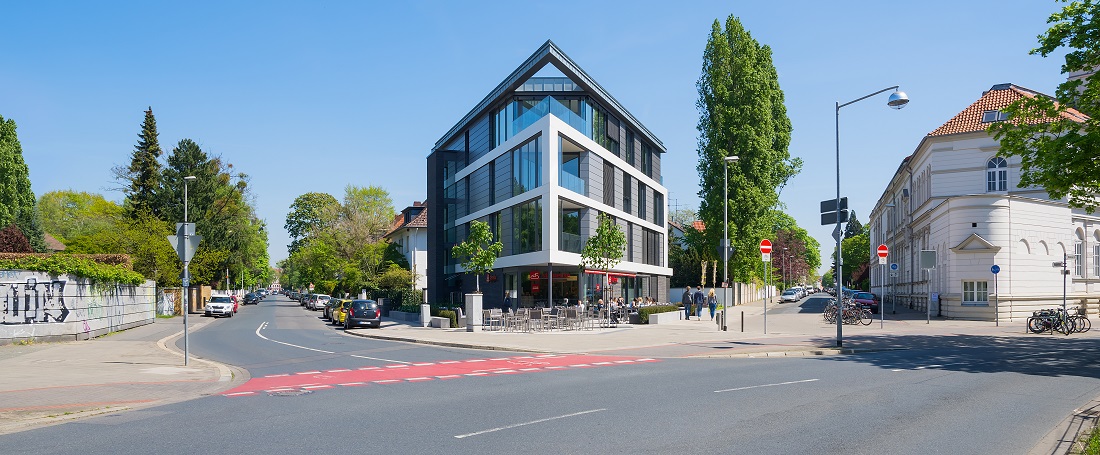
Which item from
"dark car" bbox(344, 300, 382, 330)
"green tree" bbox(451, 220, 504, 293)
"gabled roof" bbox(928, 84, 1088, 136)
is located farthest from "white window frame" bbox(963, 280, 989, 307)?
"dark car" bbox(344, 300, 382, 330)

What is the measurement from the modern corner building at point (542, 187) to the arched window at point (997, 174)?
20.4 meters

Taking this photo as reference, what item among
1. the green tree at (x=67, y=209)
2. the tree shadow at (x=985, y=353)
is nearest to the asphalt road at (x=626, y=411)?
the tree shadow at (x=985, y=353)

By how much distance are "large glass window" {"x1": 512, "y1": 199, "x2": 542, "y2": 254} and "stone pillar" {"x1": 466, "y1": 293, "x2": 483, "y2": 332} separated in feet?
24.7

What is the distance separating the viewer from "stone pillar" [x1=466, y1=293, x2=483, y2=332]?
29.4 m

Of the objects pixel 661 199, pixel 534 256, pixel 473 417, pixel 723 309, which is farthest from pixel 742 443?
pixel 661 199

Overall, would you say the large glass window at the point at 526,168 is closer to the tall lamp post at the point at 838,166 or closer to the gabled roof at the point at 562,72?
the gabled roof at the point at 562,72

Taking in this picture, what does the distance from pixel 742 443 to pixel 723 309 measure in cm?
2094

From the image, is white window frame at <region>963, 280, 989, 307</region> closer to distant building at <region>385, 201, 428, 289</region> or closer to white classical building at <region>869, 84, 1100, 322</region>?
white classical building at <region>869, 84, 1100, 322</region>

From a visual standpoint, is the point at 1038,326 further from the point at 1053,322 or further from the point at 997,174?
the point at 997,174

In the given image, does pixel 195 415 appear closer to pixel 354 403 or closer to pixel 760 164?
pixel 354 403

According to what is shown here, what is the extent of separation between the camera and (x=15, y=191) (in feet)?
213

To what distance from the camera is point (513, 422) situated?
895 centimetres

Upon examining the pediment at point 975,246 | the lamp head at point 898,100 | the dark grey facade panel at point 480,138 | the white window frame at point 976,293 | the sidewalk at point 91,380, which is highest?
the dark grey facade panel at point 480,138

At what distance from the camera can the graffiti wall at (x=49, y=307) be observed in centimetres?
2167
